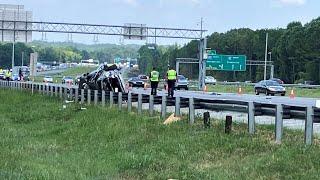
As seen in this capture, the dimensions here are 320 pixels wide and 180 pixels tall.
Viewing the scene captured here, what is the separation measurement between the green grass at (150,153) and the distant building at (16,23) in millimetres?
53634

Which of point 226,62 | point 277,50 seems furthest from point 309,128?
point 277,50

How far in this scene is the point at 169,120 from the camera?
55.9 ft

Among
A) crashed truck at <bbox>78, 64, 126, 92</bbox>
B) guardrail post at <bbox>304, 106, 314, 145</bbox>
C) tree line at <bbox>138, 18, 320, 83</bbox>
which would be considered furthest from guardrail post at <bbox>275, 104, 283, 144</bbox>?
tree line at <bbox>138, 18, 320, 83</bbox>

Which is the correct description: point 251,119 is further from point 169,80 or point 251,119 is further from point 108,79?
point 108,79

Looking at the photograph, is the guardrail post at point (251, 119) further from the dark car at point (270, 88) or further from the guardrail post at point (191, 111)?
the dark car at point (270, 88)

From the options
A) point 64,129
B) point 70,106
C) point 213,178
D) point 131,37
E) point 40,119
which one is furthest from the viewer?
point 131,37

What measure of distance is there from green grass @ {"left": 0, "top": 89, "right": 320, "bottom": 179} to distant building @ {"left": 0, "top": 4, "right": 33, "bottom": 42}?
2112 inches

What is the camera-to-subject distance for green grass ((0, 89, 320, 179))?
33.3 feet

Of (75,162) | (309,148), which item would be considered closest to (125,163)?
(75,162)

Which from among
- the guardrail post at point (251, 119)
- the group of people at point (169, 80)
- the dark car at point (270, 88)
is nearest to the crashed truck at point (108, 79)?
the group of people at point (169, 80)

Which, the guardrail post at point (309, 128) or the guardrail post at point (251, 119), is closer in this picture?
the guardrail post at point (309, 128)

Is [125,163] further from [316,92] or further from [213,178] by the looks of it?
[316,92]

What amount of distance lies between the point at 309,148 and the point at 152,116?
849 centimetres

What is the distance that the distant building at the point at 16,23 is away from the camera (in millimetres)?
70125
